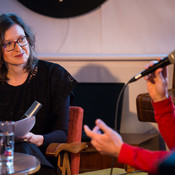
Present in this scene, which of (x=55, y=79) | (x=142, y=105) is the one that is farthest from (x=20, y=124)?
(x=142, y=105)

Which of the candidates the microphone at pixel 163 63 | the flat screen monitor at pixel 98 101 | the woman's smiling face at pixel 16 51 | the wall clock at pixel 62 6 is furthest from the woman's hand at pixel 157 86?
the wall clock at pixel 62 6

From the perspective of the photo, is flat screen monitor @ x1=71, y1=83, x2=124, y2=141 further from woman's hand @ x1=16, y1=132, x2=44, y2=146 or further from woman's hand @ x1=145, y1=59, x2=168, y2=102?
woman's hand @ x1=145, y1=59, x2=168, y2=102

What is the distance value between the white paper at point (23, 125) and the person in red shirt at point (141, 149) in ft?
1.75

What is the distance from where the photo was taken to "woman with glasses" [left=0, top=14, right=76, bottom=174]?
7.54 feet

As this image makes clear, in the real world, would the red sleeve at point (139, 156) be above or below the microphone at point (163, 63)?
below

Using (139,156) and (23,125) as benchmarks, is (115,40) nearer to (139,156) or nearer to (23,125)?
(23,125)

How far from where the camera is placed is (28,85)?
2.39 meters

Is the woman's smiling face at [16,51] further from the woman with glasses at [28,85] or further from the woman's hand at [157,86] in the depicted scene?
the woman's hand at [157,86]

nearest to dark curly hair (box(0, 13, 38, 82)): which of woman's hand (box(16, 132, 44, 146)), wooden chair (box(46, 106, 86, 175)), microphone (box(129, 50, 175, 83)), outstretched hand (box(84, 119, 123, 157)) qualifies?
wooden chair (box(46, 106, 86, 175))

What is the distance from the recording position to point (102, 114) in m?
3.47

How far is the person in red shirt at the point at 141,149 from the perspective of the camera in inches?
45.4

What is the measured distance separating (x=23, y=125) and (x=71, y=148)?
1.56 ft

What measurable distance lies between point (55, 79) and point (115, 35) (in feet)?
4.08

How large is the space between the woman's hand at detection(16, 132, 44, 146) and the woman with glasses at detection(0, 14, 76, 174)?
0.07 metres
